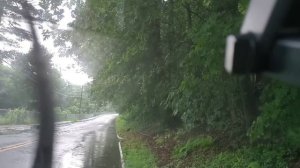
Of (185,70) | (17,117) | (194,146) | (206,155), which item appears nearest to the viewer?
(185,70)

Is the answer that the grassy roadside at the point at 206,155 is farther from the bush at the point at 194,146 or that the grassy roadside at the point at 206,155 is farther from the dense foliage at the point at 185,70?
the dense foliage at the point at 185,70

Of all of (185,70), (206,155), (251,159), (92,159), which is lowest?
(92,159)

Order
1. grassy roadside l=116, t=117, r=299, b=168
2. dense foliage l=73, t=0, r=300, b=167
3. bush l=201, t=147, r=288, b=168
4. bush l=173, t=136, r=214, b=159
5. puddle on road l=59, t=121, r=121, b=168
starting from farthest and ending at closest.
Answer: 1. puddle on road l=59, t=121, r=121, b=168
2. bush l=173, t=136, r=214, b=159
3. grassy roadside l=116, t=117, r=299, b=168
4. bush l=201, t=147, r=288, b=168
5. dense foliage l=73, t=0, r=300, b=167

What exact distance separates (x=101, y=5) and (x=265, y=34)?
10.7m

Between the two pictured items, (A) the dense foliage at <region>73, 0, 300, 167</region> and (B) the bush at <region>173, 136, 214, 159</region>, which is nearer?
(A) the dense foliage at <region>73, 0, 300, 167</region>

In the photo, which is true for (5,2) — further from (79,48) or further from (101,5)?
(101,5)

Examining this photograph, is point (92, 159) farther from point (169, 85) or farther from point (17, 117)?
point (17, 117)

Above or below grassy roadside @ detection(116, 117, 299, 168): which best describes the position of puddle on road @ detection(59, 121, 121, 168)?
below

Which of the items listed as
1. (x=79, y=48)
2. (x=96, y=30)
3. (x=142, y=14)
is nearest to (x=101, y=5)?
(x=142, y=14)

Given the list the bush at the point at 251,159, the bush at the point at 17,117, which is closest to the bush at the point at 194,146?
the bush at the point at 251,159

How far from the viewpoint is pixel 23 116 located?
1829 inches

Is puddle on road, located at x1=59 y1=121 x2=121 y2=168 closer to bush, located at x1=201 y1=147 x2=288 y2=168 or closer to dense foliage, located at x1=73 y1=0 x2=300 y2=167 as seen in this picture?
dense foliage, located at x1=73 y1=0 x2=300 y2=167

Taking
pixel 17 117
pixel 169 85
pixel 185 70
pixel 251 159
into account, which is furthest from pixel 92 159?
pixel 17 117

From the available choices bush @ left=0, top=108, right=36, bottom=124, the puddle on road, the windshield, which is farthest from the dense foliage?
bush @ left=0, top=108, right=36, bottom=124
